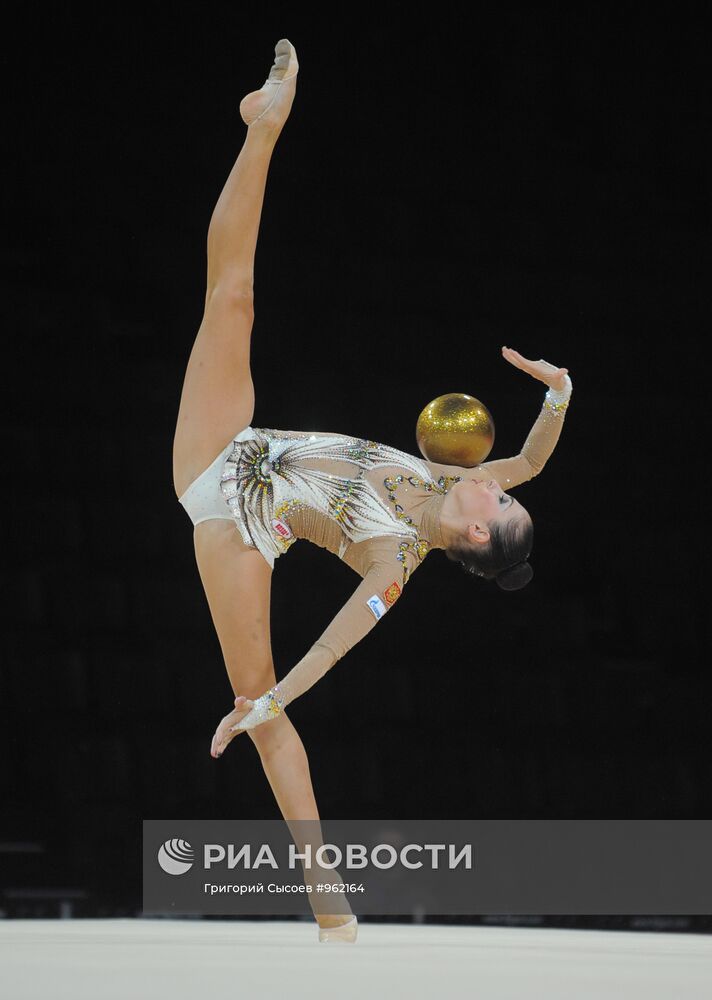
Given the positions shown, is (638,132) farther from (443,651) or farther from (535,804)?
(535,804)

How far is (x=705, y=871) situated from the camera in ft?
12.6

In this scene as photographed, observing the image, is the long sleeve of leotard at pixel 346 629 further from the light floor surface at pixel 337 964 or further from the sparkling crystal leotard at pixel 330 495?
the light floor surface at pixel 337 964

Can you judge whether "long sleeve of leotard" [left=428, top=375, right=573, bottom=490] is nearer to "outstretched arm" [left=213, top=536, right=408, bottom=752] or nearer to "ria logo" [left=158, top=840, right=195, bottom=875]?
"outstretched arm" [left=213, top=536, right=408, bottom=752]

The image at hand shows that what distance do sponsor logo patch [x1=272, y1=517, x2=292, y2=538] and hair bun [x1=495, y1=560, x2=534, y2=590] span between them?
439 mm

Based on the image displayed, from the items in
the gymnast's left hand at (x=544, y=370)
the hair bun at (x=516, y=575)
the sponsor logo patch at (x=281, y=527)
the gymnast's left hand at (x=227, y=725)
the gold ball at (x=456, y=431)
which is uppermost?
the gymnast's left hand at (x=544, y=370)

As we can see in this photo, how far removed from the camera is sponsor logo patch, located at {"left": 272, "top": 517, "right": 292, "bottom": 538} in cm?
269

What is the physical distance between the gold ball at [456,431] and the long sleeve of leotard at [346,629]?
0.95 feet

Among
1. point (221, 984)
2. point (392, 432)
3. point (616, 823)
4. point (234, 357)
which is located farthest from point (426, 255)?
point (221, 984)

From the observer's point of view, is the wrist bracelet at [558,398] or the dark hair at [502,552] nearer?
the dark hair at [502,552]

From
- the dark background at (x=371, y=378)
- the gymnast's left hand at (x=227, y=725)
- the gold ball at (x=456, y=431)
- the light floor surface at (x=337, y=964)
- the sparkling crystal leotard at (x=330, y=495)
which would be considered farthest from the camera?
the dark background at (x=371, y=378)

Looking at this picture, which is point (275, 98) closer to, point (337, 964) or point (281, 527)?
point (281, 527)

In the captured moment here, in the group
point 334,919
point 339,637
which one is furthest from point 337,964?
point 339,637

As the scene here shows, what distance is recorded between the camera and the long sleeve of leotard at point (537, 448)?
2.86 meters

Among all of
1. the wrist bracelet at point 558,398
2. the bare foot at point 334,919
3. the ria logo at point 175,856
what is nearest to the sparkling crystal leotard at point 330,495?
the wrist bracelet at point 558,398
